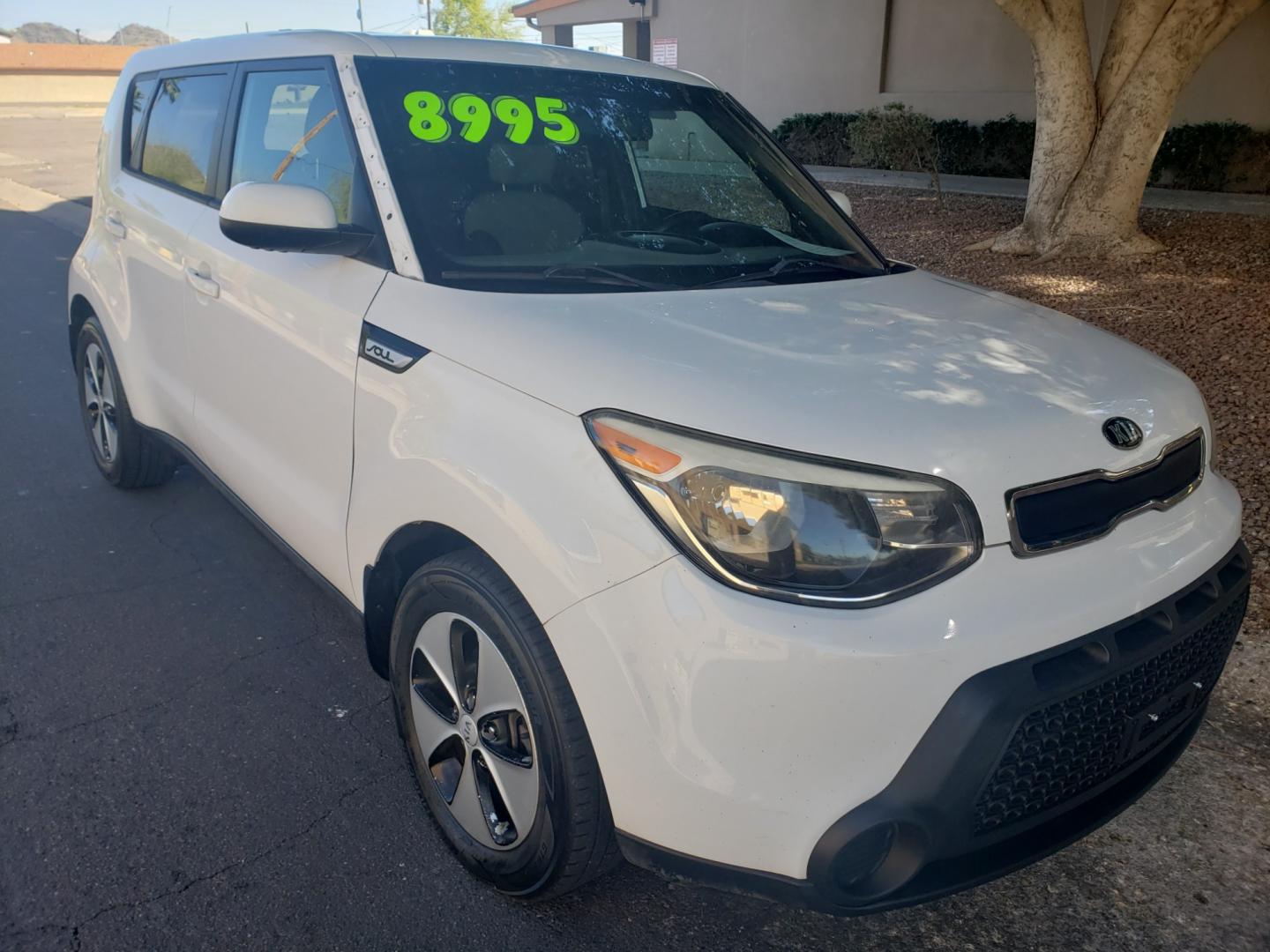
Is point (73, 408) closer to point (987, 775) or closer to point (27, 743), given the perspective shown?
point (27, 743)

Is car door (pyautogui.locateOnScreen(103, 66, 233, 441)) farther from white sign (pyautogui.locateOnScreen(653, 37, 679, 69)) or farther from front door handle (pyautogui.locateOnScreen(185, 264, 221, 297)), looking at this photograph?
white sign (pyautogui.locateOnScreen(653, 37, 679, 69))

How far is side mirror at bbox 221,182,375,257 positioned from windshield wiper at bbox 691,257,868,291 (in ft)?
3.04

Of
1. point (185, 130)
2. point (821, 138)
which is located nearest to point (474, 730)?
point (185, 130)

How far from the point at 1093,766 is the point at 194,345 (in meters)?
3.14

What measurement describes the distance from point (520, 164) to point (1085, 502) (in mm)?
1850

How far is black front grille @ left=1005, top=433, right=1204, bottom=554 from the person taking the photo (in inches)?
80.4

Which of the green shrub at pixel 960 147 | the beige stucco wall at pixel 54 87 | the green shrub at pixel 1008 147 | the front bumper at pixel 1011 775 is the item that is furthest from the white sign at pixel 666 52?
the beige stucco wall at pixel 54 87

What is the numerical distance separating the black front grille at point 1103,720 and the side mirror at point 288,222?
197 cm

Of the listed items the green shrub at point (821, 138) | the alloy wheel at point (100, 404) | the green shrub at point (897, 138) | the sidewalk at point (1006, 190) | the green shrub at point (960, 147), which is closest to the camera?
the alloy wheel at point (100, 404)

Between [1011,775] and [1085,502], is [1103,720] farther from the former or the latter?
[1085,502]

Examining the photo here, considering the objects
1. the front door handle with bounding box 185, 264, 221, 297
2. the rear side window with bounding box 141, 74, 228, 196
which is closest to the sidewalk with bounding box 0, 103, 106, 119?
the rear side window with bounding box 141, 74, 228, 196

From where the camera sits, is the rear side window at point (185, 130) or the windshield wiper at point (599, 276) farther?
the rear side window at point (185, 130)

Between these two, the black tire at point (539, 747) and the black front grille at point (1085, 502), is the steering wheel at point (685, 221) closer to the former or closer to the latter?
the black tire at point (539, 747)

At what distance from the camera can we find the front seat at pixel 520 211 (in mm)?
2895
